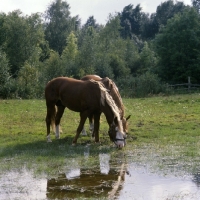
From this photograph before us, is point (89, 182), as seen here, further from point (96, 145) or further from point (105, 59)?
point (105, 59)

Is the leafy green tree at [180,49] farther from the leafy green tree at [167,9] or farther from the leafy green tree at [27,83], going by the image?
the leafy green tree at [167,9]

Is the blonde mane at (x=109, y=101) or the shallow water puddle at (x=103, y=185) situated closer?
the shallow water puddle at (x=103, y=185)

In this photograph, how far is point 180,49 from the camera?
4006cm

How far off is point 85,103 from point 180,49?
29766mm

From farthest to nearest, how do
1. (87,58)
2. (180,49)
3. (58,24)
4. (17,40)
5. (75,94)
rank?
(58,24) → (17,40) → (180,49) → (87,58) → (75,94)

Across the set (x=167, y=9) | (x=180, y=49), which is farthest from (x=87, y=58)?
(x=167, y=9)

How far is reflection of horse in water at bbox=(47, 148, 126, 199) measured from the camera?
719 cm

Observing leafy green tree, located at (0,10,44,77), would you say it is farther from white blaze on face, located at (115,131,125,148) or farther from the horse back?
white blaze on face, located at (115,131,125,148)

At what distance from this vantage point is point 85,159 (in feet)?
32.8

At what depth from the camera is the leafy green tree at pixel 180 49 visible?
39.3m

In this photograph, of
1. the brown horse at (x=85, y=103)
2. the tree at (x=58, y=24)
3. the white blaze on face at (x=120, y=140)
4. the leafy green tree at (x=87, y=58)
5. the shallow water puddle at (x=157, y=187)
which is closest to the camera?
the shallow water puddle at (x=157, y=187)

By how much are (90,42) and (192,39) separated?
384 inches

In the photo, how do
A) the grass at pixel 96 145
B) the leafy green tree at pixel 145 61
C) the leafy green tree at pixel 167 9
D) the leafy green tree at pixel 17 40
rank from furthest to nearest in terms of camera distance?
1. the leafy green tree at pixel 167 9
2. the leafy green tree at pixel 145 61
3. the leafy green tree at pixel 17 40
4. the grass at pixel 96 145

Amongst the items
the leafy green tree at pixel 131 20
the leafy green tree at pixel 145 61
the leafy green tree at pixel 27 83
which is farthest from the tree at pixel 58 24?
the leafy green tree at pixel 27 83
